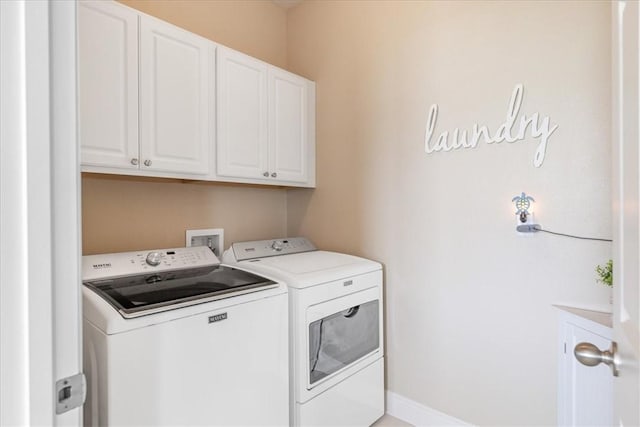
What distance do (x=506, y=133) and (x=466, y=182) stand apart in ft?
1.01

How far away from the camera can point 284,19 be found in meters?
2.75

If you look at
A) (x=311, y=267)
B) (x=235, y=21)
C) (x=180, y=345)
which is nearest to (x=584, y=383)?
(x=311, y=267)

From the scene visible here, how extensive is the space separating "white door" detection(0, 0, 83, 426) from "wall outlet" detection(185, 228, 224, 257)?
1.61 m

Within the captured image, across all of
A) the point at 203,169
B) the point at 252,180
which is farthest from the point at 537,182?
the point at 203,169

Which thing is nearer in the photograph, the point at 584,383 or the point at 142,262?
the point at 584,383

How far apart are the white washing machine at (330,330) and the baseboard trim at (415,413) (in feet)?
0.31

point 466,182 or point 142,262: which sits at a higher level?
point 466,182

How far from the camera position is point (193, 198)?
220 cm

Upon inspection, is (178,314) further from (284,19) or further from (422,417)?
(284,19)

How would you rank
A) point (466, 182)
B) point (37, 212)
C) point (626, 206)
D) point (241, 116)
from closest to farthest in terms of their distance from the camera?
point (37, 212) < point (626, 206) < point (466, 182) < point (241, 116)

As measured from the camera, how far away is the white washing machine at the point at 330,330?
168 centimetres

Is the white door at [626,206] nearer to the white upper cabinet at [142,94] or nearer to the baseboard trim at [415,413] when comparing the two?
the baseboard trim at [415,413]

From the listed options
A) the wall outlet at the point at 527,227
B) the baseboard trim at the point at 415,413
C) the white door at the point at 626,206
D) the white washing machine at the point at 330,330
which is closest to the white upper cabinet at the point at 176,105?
the white washing machine at the point at 330,330

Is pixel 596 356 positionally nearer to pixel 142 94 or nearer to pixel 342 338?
pixel 342 338
